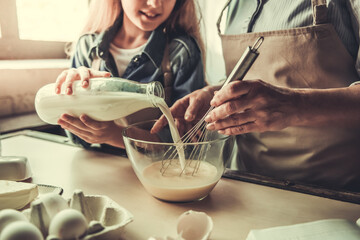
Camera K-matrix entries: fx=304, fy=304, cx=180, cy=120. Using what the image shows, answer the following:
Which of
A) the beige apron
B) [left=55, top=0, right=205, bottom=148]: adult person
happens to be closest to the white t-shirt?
[left=55, top=0, right=205, bottom=148]: adult person

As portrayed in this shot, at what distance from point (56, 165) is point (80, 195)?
1.38 ft

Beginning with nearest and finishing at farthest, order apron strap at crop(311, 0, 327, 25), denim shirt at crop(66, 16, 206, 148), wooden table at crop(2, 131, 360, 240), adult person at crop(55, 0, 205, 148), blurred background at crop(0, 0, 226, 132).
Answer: wooden table at crop(2, 131, 360, 240)
apron strap at crop(311, 0, 327, 25)
adult person at crop(55, 0, 205, 148)
denim shirt at crop(66, 16, 206, 148)
blurred background at crop(0, 0, 226, 132)

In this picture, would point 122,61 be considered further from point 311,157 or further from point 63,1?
point 63,1

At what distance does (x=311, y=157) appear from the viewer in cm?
94

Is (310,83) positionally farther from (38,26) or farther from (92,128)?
(38,26)

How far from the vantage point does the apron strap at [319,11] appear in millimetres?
830

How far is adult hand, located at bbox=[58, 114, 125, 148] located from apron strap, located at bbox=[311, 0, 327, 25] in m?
0.67

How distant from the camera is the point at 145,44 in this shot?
50.4 inches

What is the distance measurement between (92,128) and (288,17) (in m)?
0.68

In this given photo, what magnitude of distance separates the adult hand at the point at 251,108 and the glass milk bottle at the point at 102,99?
0.16 m

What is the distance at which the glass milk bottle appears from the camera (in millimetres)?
740

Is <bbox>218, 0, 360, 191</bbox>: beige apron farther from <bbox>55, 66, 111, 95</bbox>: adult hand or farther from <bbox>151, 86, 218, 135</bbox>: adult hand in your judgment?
<bbox>55, 66, 111, 95</bbox>: adult hand

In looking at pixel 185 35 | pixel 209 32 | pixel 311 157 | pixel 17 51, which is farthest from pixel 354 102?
pixel 17 51

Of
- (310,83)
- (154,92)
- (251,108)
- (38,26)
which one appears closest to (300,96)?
(251,108)
